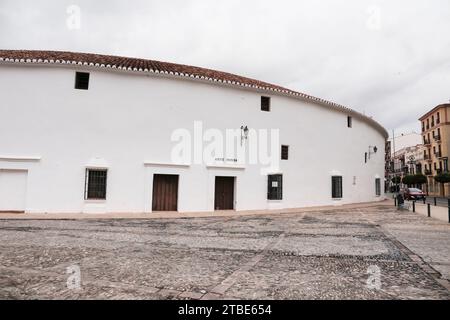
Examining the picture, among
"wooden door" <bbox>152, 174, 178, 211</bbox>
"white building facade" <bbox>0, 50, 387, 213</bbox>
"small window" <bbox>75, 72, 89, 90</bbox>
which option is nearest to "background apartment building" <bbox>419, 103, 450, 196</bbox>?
"white building facade" <bbox>0, 50, 387, 213</bbox>

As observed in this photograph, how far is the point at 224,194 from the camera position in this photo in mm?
15922

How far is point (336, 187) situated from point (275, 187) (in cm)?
561

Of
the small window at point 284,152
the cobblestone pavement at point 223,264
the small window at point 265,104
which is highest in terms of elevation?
the small window at point 265,104

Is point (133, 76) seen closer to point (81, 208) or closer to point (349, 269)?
point (81, 208)

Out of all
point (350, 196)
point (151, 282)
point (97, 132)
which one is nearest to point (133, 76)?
point (97, 132)

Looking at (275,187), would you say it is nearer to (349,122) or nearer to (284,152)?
(284,152)

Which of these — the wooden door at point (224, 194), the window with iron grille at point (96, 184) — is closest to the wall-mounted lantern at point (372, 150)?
the wooden door at point (224, 194)

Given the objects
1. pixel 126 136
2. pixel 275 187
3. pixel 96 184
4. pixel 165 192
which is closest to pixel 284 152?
pixel 275 187

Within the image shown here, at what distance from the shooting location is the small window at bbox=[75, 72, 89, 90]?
13.9 m

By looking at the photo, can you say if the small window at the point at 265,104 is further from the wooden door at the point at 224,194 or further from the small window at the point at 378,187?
the small window at the point at 378,187

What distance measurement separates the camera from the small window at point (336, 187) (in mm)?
19770

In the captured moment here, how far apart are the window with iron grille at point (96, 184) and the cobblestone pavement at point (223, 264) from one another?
186 inches

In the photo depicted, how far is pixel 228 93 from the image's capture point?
16.0m

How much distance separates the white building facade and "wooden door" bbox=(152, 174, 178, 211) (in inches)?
1.9
